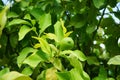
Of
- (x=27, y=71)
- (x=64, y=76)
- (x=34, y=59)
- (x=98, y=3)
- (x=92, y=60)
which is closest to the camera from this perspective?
(x=64, y=76)

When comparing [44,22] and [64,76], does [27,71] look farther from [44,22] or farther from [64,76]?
[64,76]

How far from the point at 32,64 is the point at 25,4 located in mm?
523

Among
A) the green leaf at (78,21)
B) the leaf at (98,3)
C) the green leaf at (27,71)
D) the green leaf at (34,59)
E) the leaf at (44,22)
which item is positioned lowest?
the green leaf at (27,71)

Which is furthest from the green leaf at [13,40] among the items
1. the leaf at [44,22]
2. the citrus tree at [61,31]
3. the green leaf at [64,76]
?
the green leaf at [64,76]

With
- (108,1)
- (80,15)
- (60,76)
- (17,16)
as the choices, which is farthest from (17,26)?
(60,76)

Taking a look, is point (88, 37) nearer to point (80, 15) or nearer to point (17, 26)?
point (80, 15)

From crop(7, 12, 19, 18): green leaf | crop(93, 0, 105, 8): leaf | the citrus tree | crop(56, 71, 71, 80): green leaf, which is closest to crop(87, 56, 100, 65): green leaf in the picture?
the citrus tree

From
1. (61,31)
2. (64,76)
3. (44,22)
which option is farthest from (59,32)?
(64,76)

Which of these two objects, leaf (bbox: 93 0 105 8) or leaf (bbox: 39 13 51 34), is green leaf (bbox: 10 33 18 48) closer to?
leaf (bbox: 39 13 51 34)

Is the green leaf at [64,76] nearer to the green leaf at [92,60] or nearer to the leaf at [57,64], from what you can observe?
the leaf at [57,64]

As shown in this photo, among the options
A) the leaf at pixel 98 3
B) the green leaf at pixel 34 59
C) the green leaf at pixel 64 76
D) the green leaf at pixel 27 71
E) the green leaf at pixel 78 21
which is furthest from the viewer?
the green leaf at pixel 78 21

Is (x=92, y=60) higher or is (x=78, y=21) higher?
(x=78, y=21)

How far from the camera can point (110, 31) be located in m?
1.72

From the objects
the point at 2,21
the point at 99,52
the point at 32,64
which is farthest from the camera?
the point at 99,52
